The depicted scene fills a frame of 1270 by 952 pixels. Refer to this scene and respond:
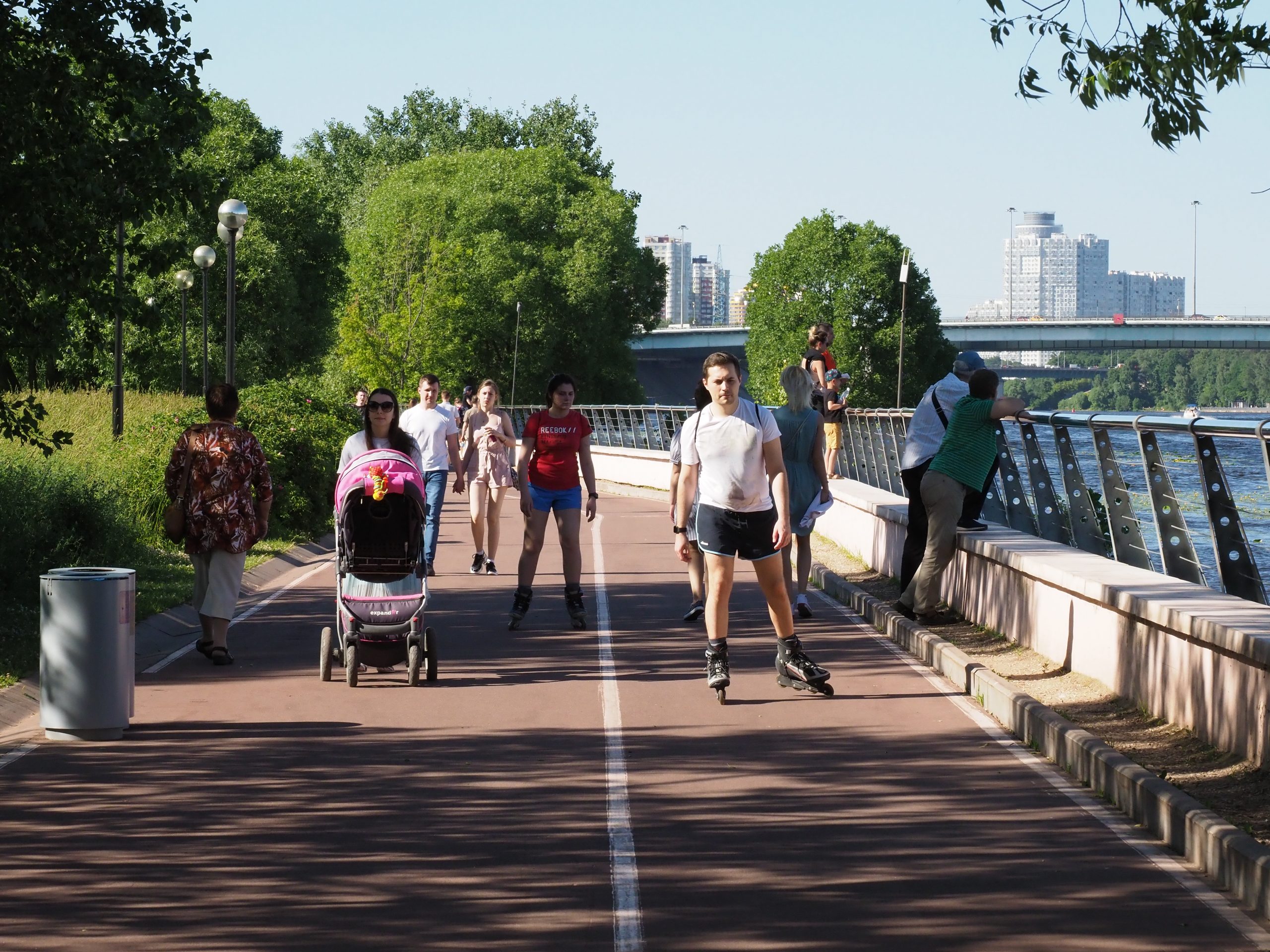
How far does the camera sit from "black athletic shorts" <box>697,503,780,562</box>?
1016cm

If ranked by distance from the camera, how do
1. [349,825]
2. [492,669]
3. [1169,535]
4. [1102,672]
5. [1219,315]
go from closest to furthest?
[349,825], [1102,672], [1169,535], [492,669], [1219,315]

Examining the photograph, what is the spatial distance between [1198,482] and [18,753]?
22.6 feet

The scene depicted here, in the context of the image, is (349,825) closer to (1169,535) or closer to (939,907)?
(939,907)

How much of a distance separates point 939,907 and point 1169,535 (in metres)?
5.54

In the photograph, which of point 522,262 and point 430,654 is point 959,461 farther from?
point 522,262

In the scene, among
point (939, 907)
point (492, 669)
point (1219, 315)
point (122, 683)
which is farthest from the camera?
point (1219, 315)

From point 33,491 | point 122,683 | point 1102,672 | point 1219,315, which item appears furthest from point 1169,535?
point 1219,315

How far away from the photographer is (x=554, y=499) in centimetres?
1405

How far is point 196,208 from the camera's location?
1327 centimetres

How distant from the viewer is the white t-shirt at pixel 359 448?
11.7m

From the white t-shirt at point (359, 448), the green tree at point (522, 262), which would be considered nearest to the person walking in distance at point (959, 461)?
the white t-shirt at point (359, 448)

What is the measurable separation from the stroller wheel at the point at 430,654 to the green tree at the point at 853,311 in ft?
297

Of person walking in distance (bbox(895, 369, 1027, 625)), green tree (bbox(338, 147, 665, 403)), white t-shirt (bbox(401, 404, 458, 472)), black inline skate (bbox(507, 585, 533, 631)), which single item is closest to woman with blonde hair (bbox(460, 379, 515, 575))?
white t-shirt (bbox(401, 404, 458, 472))

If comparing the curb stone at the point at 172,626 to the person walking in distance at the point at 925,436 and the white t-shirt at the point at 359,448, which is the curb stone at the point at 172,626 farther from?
the person walking in distance at the point at 925,436
